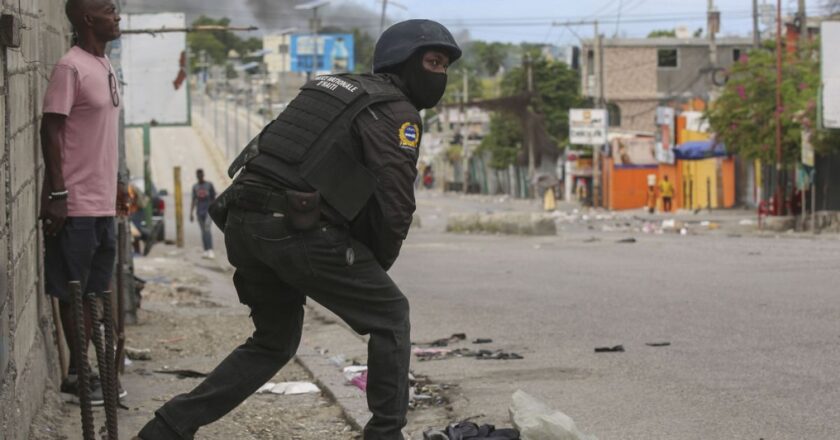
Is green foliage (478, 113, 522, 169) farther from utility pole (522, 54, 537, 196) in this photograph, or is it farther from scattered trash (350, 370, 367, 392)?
scattered trash (350, 370, 367, 392)

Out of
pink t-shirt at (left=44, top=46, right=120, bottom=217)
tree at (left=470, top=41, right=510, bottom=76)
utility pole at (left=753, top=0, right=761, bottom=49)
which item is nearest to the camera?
pink t-shirt at (left=44, top=46, right=120, bottom=217)

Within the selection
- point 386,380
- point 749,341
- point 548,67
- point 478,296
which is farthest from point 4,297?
point 548,67

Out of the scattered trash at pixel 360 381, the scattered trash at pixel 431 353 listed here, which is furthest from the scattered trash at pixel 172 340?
the scattered trash at pixel 360 381

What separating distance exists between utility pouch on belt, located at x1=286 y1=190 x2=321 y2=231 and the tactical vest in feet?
0.17

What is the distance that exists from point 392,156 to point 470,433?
Result: 134 cm

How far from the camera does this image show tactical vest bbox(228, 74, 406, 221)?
4816 mm

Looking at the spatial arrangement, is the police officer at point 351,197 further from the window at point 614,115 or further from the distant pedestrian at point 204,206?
the window at point 614,115

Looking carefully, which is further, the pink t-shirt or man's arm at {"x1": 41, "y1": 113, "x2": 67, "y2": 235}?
the pink t-shirt

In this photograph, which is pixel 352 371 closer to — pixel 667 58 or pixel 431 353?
pixel 431 353

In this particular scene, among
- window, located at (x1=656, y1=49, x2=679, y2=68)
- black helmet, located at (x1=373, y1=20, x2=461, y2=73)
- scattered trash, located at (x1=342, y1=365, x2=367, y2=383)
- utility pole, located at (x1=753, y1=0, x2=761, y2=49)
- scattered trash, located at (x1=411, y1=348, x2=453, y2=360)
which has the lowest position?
scattered trash, located at (x1=411, y1=348, x2=453, y2=360)

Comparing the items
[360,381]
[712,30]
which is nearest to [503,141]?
[712,30]

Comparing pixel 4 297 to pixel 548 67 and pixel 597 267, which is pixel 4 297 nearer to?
pixel 597 267

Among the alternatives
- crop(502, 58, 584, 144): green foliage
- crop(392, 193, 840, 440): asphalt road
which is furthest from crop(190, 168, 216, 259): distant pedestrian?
crop(502, 58, 584, 144): green foliage

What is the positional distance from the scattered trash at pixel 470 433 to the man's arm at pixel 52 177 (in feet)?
6.08
